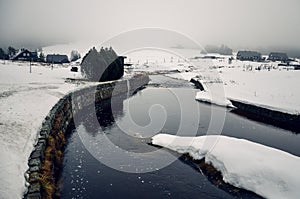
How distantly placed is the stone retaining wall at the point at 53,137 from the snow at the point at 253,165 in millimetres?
7450

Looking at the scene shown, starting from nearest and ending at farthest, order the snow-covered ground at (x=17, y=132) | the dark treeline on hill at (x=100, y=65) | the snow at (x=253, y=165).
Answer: the snow-covered ground at (x=17, y=132)
the snow at (x=253, y=165)
the dark treeline on hill at (x=100, y=65)

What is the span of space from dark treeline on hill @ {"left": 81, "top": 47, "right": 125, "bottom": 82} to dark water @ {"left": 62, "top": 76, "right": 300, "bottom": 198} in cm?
1098

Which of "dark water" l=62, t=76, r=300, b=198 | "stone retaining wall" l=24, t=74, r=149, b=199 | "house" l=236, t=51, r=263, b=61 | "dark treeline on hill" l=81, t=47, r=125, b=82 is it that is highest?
"house" l=236, t=51, r=263, b=61

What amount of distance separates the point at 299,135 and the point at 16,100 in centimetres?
2158

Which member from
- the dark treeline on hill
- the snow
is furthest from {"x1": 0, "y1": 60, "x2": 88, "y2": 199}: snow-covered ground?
the dark treeline on hill

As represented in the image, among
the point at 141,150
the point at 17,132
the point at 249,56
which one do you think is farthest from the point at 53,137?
the point at 249,56

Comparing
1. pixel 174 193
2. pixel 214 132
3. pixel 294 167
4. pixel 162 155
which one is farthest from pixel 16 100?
pixel 294 167

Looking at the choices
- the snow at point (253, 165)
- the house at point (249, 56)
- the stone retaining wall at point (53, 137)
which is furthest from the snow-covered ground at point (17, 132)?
the house at point (249, 56)

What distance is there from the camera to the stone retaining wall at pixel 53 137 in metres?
8.13

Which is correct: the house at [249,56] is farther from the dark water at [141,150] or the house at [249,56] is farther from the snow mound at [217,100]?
the dark water at [141,150]

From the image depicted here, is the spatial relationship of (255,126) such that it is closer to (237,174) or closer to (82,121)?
(237,174)

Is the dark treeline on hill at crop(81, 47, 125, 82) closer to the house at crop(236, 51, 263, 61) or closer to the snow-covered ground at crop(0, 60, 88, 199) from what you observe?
the snow-covered ground at crop(0, 60, 88, 199)

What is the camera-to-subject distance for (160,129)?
18.5m

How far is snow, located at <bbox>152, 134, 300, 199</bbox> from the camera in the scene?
9.73m
